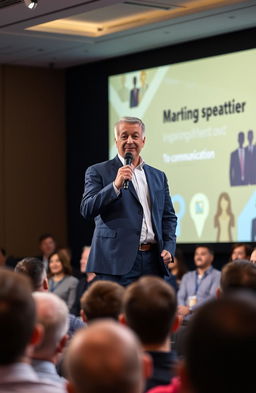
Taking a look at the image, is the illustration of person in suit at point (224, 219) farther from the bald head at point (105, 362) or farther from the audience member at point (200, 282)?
the bald head at point (105, 362)

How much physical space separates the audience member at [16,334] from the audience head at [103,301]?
984 mm

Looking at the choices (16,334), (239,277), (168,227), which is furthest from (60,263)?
(16,334)

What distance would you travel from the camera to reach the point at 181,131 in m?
9.23

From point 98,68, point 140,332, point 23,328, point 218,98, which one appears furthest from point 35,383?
point 98,68

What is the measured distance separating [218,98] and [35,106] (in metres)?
2.79

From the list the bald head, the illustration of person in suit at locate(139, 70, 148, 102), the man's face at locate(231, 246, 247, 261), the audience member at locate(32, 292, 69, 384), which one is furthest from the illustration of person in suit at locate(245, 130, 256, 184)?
the bald head

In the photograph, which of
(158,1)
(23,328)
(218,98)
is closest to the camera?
(23,328)

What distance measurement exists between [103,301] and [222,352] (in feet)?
5.16

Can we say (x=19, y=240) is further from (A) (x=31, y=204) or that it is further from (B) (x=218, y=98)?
(B) (x=218, y=98)

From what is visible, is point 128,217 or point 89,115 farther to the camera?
point 89,115

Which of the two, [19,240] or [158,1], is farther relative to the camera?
[19,240]

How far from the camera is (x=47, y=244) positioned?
32.8 feet

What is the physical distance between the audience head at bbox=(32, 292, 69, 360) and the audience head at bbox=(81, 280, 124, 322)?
46 centimetres

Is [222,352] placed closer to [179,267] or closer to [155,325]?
[155,325]
